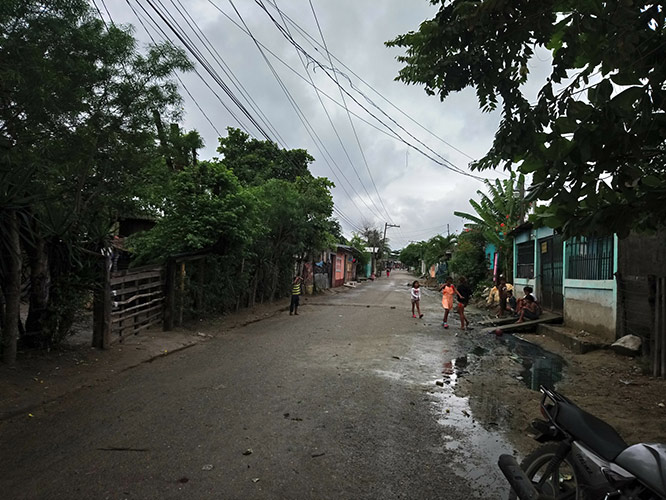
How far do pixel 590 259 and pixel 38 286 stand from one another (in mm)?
11888

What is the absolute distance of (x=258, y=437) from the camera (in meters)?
4.21

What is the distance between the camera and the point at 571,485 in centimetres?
274

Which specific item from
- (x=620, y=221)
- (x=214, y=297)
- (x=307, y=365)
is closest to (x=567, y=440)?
(x=620, y=221)

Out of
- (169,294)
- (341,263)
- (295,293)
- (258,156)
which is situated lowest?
(295,293)

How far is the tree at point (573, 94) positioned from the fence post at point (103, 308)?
6.55 meters

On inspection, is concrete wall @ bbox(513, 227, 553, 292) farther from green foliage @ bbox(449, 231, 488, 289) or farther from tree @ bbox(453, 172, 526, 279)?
green foliage @ bbox(449, 231, 488, 289)

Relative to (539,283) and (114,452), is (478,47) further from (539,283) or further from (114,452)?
(539,283)

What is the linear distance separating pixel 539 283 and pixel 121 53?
14.5m

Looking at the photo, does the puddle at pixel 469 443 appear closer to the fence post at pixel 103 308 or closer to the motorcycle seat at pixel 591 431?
the motorcycle seat at pixel 591 431

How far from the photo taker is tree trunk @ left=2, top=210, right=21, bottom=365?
621cm

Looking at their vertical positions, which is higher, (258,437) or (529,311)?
(529,311)

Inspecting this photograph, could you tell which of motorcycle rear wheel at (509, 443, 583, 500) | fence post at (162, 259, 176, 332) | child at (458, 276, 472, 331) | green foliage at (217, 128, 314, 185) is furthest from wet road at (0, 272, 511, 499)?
green foliage at (217, 128, 314, 185)

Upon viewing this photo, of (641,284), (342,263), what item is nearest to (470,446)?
(641,284)

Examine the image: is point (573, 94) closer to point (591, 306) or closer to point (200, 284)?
point (591, 306)
